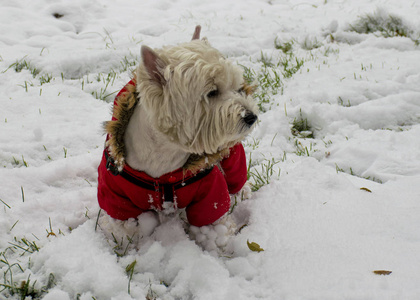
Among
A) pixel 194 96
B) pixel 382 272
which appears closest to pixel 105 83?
pixel 194 96

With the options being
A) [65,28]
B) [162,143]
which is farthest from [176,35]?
[162,143]

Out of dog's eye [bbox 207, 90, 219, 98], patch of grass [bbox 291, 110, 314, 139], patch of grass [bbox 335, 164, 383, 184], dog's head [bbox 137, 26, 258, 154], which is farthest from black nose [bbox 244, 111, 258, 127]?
patch of grass [bbox 291, 110, 314, 139]

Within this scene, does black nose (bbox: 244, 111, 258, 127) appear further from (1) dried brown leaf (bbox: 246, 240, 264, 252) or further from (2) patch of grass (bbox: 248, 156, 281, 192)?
(2) patch of grass (bbox: 248, 156, 281, 192)

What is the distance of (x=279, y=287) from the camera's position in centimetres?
194

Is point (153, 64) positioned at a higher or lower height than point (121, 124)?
higher

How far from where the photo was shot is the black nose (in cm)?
204

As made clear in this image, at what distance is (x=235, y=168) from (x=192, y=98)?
0.84m

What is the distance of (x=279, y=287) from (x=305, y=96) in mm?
2391

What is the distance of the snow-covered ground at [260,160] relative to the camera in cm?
196

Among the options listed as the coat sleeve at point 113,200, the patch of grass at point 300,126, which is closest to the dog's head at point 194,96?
the coat sleeve at point 113,200

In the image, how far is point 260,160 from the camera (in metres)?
3.28

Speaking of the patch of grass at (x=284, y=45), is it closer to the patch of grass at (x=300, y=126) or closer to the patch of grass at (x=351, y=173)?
the patch of grass at (x=300, y=126)

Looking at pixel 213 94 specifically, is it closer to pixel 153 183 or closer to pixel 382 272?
pixel 153 183

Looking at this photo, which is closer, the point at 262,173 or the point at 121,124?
the point at 121,124
